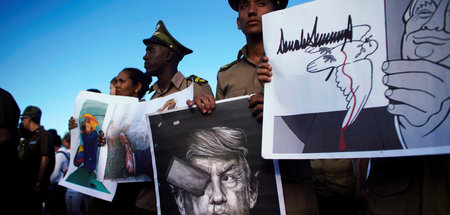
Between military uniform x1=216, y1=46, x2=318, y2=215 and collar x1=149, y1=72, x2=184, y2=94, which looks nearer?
military uniform x1=216, y1=46, x2=318, y2=215

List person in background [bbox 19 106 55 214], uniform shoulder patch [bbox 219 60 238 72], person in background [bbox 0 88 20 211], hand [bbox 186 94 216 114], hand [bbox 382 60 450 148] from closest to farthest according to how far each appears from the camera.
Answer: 1. hand [bbox 382 60 450 148]
2. hand [bbox 186 94 216 114]
3. uniform shoulder patch [bbox 219 60 238 72]
4. person in background [bbox 0 88 20 211]
5. person in background [bbox 19 106 55 214]

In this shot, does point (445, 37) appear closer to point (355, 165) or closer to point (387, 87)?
point (387, 87)

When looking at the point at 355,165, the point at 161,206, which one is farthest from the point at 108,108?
the point at 355,165

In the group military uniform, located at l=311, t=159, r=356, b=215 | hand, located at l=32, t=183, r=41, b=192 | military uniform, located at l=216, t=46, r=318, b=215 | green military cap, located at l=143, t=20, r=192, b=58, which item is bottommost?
hand, located at l=32, t=183, r=41, b=192

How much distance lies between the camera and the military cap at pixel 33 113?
16.9 feet

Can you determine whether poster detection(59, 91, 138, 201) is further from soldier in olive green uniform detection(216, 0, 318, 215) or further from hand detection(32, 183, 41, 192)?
hand detection(32, 183, 41, 192)

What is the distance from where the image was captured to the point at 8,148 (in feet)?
8.27

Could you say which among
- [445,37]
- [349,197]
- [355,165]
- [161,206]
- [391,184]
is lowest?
[349,197]

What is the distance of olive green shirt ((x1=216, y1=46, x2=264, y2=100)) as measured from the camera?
1.95 m

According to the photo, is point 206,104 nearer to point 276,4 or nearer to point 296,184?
point 296,184

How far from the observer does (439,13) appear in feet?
3.80

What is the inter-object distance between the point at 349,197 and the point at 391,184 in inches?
66.7

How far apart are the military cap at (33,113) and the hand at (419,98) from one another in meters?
5.63

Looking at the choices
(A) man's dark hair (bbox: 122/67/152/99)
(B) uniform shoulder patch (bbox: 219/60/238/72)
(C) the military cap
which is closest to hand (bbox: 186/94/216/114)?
(B) uniform shoulder patch (bbox: 219/60/238/72)
